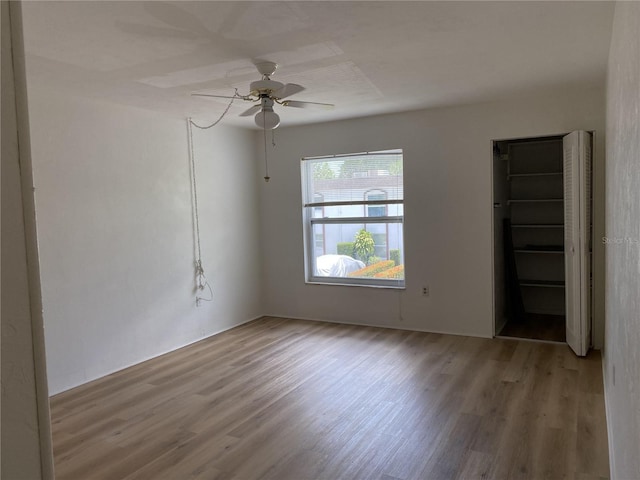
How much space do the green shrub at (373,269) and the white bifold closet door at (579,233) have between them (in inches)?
77.2

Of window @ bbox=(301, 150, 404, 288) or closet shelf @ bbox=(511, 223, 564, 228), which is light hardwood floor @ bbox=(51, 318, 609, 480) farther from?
closet shelf @ bbox=(511, 223, 564, 228)

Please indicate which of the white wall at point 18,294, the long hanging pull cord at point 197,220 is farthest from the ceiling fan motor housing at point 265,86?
the white wall at point 18,294

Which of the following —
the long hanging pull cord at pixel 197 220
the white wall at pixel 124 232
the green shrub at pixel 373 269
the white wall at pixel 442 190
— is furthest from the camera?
the green shrub at pixel 373 269

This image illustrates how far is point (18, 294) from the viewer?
624 millimetres

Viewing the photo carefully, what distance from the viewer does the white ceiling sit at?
2.42 meters

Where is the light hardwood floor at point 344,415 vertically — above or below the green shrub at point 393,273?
below

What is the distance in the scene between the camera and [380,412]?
10.6ft

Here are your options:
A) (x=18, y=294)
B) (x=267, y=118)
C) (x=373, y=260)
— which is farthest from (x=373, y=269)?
(x=18, y=294)

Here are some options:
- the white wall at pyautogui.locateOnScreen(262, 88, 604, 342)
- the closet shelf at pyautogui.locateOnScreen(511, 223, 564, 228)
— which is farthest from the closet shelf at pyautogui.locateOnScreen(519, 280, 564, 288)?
the white wall at pyautogui.locateOnScreen(262, 88, 604, 342)

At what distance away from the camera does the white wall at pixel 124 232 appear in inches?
149

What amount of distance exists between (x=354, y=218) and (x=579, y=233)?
8.14 ft

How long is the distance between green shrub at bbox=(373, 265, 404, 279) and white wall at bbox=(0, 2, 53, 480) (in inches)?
197

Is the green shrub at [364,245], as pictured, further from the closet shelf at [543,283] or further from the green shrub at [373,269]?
the closet shelf at [543,283]

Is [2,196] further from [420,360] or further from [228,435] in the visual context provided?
[420,360]
